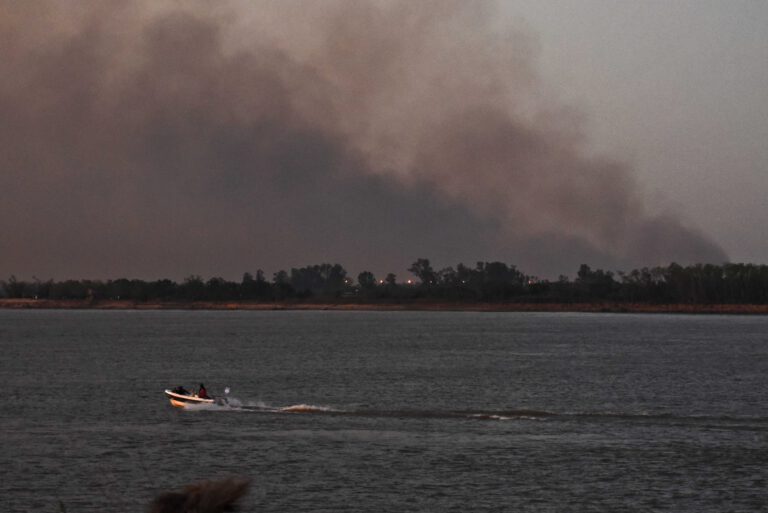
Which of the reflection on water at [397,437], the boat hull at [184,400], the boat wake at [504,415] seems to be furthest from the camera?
the boat hull at [184,400]

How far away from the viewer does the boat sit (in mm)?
74562

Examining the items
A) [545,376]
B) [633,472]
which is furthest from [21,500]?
[545,376]

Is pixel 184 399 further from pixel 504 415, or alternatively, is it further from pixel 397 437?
pixel 504 415

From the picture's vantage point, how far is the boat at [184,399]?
74.6m

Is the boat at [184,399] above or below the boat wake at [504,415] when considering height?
above

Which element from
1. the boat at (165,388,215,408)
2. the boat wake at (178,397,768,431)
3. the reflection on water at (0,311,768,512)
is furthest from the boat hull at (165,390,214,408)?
the reflection on water at (0,311,768,512)

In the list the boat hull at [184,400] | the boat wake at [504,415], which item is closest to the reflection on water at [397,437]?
the boat wake at [504,415]

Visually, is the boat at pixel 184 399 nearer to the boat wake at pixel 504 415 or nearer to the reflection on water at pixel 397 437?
the boat wake at pixel 504 415

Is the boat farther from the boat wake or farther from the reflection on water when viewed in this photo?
the reflection on water

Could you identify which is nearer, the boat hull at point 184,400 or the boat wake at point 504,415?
the boat wake at point 504,415

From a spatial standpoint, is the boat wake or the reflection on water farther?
the boat wake

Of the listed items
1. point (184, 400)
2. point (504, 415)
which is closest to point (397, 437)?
point (504, 415)

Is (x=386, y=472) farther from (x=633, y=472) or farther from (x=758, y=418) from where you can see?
(x=758, y=418)

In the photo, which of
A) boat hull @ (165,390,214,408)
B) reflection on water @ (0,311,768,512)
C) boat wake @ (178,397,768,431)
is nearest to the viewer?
reflection on water @ (0,311,768,512)
